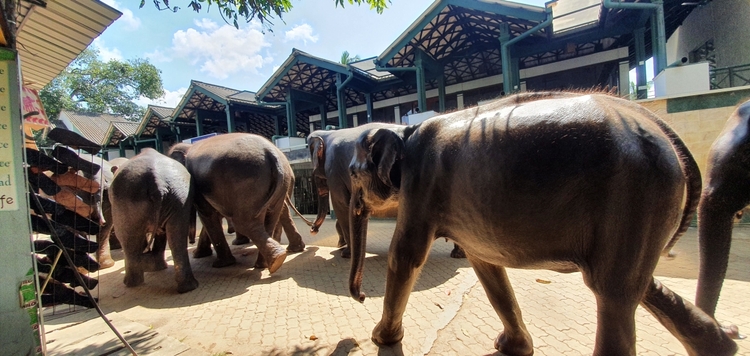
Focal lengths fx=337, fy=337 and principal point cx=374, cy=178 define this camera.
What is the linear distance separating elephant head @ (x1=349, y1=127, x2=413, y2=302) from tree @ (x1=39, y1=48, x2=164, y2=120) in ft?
95.4

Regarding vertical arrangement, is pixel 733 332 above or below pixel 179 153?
below

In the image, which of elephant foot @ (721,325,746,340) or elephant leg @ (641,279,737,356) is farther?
elephant foot @ (721,325,746,340)

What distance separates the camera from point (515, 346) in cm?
237

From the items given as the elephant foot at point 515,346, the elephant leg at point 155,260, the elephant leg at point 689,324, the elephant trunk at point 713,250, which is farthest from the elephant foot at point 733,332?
the elephant leg at point 155,260

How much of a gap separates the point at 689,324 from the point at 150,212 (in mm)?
4766

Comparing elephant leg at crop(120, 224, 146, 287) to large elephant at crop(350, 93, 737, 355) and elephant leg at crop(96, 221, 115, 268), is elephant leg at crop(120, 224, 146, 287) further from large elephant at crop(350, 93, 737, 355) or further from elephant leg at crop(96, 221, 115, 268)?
large elephant at crop(350, 93, 737, 355)

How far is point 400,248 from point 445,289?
2.08 metres

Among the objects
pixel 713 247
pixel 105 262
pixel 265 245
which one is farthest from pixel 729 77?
pixel 105 262

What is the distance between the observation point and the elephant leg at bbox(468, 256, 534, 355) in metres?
2.33

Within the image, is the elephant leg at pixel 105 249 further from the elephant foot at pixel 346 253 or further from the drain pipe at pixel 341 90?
the drain pipe at pixel 341 90

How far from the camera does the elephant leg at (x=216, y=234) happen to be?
16.3 feet

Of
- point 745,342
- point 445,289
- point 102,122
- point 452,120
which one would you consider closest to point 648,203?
point 452,120

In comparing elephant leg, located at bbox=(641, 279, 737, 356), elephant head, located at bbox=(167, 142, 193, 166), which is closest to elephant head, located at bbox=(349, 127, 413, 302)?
elephant leg, located at bbox=(641, 279, 737, 356)

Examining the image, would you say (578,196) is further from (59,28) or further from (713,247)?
(59,28)
